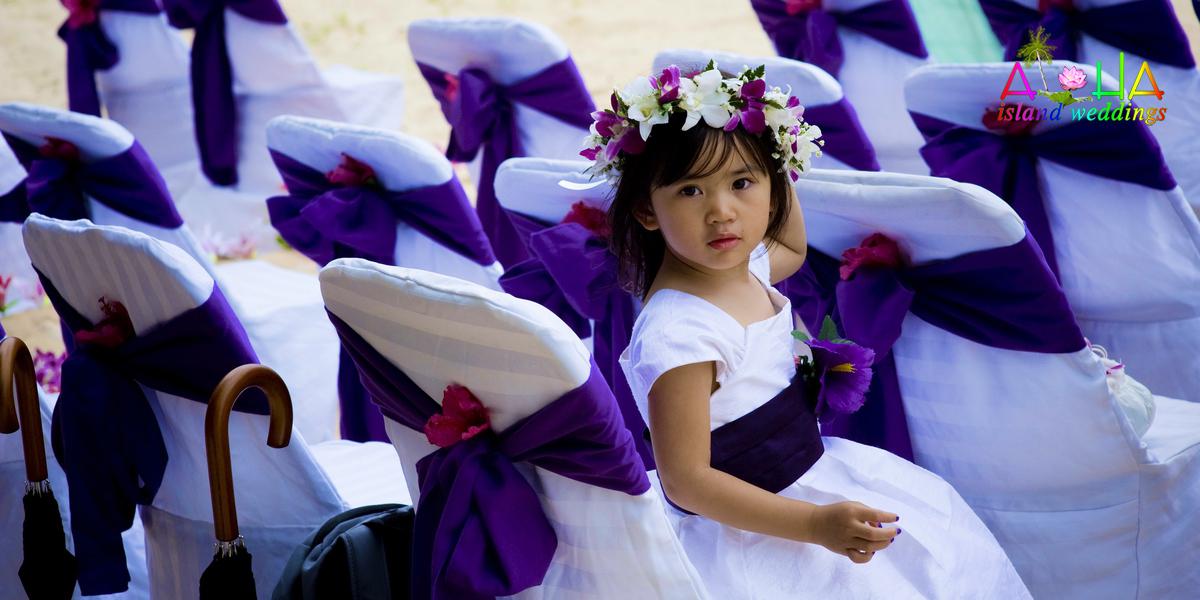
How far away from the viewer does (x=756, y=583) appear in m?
1.12

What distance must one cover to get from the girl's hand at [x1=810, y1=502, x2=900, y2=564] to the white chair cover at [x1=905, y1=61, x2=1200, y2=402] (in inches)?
38.0

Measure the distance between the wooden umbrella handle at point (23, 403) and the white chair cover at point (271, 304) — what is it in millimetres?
726

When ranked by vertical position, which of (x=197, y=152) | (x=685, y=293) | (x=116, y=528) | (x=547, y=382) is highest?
(x=547, y=382)

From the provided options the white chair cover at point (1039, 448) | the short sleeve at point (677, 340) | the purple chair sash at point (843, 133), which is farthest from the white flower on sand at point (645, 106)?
the purple chair sash at point (843, 133)

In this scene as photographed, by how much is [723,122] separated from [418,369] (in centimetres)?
49

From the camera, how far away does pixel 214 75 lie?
3795mm

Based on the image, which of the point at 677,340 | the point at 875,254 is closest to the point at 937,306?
the point at 875,254

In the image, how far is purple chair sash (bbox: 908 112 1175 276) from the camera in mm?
1604

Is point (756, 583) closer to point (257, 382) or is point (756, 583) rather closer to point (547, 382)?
point (547, 382)

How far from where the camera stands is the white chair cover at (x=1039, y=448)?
4.47 feet

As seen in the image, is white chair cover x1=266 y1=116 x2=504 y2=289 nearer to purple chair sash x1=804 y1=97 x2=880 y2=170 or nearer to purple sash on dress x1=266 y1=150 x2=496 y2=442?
purple sash on dress x1=266 y1=150 x2=496 y2=442

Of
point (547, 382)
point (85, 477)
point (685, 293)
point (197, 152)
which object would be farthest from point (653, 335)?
point (197, 152)

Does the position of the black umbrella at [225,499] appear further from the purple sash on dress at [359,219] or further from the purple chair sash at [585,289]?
the purple sash on dress at [359,219]

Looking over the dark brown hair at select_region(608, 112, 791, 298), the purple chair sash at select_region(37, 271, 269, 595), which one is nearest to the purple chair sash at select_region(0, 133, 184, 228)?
the purple chair sash at select_region(37, 271, 269, 595)
